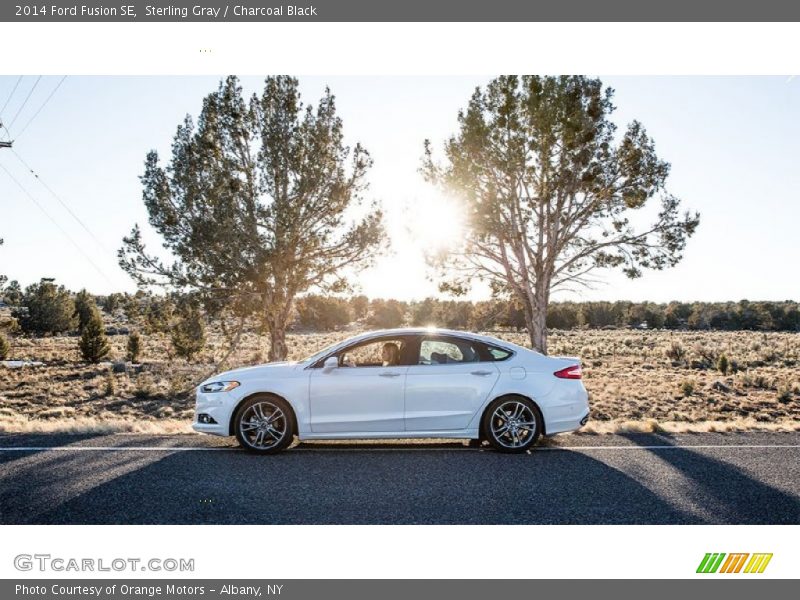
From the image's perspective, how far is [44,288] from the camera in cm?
6084

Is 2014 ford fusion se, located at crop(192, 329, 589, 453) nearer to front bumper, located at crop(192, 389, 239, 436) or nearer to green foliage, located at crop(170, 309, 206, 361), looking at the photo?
front bumper, located at crop(192, 389, 239, 436)

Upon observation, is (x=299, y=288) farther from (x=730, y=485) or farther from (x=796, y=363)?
(x=796, y=363)

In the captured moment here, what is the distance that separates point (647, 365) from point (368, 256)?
2393 cm

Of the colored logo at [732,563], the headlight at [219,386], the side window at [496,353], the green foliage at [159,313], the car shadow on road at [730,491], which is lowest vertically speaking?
the colored logo at [732,563]

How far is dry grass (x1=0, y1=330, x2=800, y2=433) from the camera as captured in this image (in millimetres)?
19984

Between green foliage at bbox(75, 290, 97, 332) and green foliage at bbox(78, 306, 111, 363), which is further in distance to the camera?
green foliage at bbox(75, 290, 97, 332)

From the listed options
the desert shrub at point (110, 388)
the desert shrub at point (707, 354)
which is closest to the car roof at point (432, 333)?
the desert shrub at point (110, 388)

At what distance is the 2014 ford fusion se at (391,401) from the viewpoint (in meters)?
7.66

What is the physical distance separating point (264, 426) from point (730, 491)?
195 inches

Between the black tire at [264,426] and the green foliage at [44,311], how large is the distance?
61057 mm

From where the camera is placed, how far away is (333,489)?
5918 millimetres

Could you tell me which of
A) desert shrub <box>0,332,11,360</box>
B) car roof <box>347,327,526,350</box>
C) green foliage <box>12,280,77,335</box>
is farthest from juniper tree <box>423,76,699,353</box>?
green foliage <box>12,280,77,335</box>

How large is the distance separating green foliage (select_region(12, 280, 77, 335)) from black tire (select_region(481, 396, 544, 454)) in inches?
2463
